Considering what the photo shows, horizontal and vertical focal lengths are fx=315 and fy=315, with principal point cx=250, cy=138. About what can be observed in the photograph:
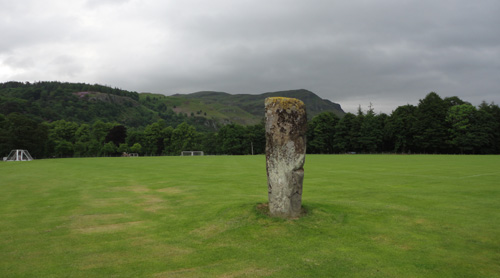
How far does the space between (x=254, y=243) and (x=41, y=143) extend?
95.4m

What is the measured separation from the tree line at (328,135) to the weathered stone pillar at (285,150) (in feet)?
276

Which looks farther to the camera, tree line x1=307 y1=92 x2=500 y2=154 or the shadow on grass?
tree line x1=307 y1=92 x2=500 y2=154

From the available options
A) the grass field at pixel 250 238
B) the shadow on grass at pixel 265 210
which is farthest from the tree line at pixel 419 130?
the shadow on grass at pixel 265 210

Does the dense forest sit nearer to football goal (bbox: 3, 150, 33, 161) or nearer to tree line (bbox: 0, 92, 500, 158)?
tree line (bbox: 0, 92, 500, 158)

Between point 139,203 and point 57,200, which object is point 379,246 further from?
point 57,200

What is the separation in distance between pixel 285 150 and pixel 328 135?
3786 inches

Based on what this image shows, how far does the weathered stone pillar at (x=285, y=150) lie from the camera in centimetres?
959

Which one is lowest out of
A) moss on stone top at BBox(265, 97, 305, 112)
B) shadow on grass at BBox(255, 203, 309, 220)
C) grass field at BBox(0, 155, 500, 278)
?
grass field at BBox(0, 155, 500, 278)

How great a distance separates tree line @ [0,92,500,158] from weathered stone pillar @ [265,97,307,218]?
84182 millimetres

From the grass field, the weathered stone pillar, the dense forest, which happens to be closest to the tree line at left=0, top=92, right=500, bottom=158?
the dense forest

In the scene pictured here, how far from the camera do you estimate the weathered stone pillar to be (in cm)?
959

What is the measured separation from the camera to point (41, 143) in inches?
3359

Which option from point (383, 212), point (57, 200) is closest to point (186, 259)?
point (383, 212)

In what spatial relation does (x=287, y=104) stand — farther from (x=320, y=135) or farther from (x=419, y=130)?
(x=320, y=135)
